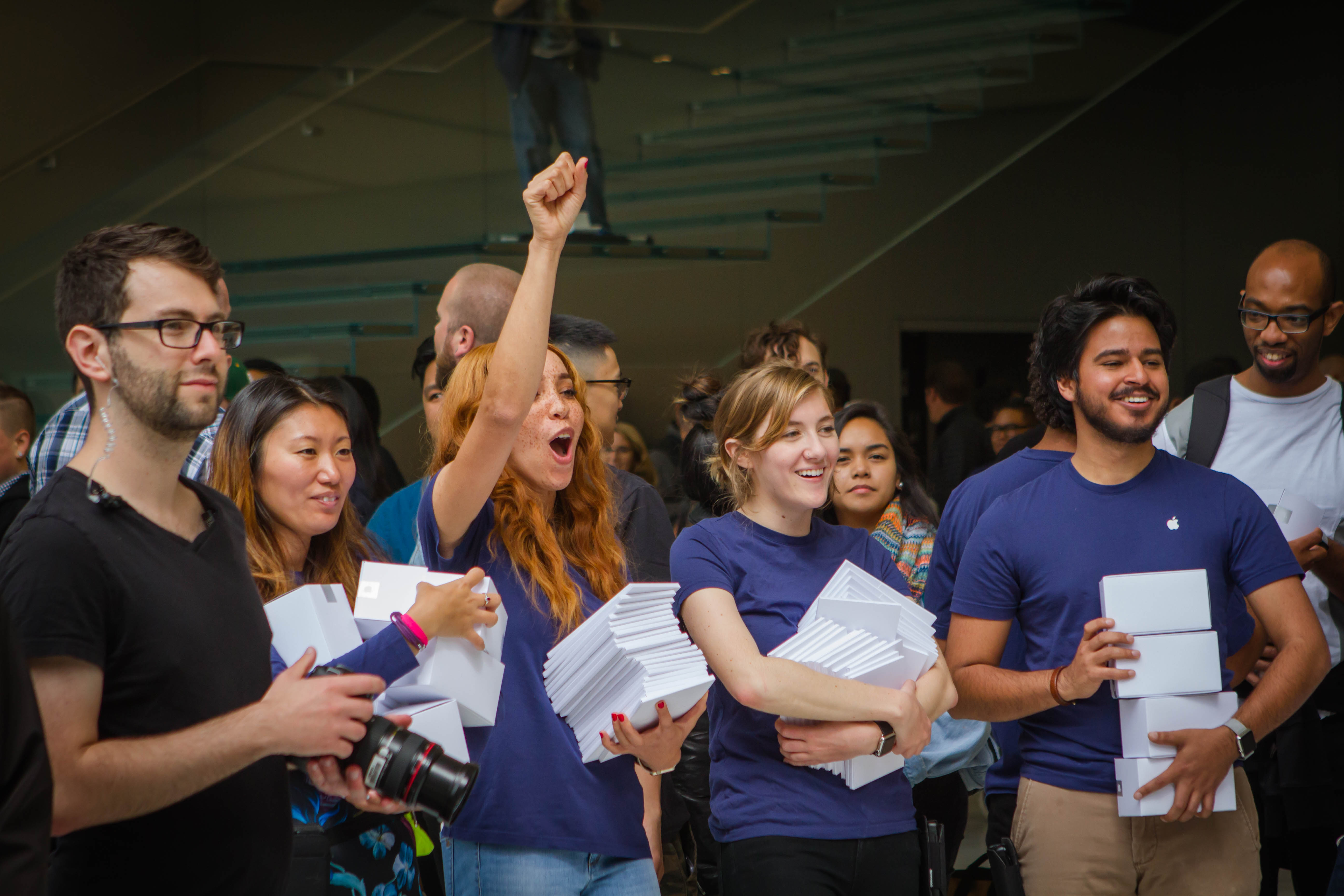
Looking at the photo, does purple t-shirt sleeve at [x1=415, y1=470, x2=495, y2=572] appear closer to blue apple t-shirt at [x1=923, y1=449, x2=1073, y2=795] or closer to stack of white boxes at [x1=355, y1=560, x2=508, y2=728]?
stack of white boxes at [x1=355, y1=560, x2=508, y2=728]

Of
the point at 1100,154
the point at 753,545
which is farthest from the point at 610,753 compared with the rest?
the point at 1100,154

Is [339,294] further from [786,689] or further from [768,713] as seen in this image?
[786,689]

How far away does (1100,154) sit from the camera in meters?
7.82

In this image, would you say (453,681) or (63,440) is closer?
(453,681)

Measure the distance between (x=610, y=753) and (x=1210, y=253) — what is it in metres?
7.34

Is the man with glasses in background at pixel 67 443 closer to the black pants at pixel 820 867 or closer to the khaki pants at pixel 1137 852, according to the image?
the black pants at pixel 820 867

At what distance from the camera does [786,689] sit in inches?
65.6

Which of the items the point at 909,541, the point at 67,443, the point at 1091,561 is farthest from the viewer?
the point at 909,541

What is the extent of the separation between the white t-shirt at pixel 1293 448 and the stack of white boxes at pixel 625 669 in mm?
1463

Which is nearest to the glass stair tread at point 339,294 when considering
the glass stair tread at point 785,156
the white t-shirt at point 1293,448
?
the glass stair tread at point 785,156

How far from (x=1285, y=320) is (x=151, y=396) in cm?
234

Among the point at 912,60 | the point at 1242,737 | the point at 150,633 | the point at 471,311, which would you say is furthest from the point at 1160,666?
the point at 912,60

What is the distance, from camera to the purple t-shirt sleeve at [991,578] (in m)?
1.97

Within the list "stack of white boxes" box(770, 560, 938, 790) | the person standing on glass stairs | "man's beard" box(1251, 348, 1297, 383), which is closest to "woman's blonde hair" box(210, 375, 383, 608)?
"stack of white boxes" box(770, 560, 938, 790)
